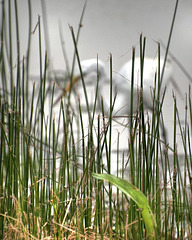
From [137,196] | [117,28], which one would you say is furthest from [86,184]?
[117,28]

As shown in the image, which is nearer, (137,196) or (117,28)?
(137,196)

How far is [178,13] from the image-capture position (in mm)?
2639

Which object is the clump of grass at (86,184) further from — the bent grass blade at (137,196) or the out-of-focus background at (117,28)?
the out-of-focus background at (117,28)

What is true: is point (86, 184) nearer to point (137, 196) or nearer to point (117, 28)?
point (137, 196)

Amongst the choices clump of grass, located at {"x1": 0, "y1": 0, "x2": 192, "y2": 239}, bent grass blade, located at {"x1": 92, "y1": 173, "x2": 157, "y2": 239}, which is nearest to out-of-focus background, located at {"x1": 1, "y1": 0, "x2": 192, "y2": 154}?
clump of grass, located at {"x1": 0, "y1": 0, "x2": 192, "y2": 239}

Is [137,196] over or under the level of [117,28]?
under

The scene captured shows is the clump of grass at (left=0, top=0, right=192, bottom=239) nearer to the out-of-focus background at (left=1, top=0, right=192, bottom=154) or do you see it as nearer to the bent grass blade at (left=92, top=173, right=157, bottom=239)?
the bent grass blade at (left=92, top=173, right=157, bottom=239)

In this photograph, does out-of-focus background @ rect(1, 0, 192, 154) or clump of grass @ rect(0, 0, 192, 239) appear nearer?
clump of grass @ rect(0, 0, 192, 239)

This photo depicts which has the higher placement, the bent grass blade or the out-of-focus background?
the out-of-focus background

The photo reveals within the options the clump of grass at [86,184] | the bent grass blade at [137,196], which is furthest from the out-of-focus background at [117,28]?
the bent grass blade at [137,196]

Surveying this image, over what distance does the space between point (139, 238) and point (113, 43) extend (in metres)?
2.00

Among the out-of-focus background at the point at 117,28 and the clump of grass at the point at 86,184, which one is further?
the out-of-focus background at the point at 117,28

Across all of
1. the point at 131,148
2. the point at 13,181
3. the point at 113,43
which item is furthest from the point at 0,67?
the point at 113,43

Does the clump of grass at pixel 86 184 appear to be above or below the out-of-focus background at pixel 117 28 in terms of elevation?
below
